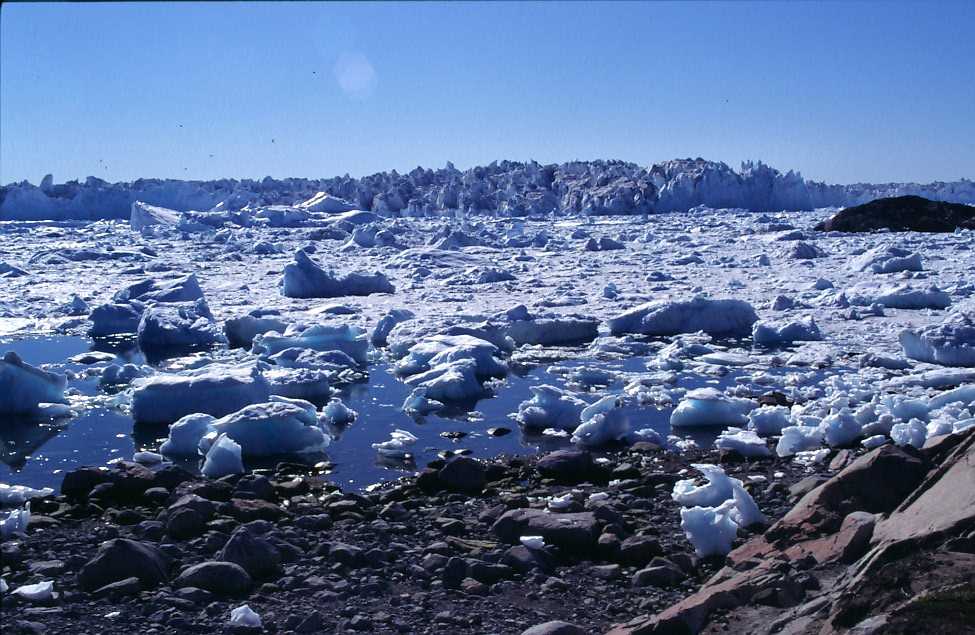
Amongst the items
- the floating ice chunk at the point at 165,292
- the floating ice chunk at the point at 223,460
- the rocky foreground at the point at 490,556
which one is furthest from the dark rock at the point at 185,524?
the floating ice chunk at the point at 165,292

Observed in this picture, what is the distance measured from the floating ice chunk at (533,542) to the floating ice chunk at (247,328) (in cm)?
648

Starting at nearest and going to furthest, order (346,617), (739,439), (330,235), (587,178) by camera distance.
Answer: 1. (346,617)
2. (739,439)
3. (330,235)
4. (587,178)

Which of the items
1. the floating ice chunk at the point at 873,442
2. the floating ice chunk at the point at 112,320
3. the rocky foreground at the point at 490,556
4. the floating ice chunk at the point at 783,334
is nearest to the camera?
the rocky foreground at the point at 490,556

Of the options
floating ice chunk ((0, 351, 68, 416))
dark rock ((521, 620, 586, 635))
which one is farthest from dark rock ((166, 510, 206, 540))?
floating ice chunk ((0, 351, 68, 416))

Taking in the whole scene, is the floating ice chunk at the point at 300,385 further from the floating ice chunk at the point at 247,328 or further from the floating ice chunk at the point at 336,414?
the floating ice chunk at the point at 247,328

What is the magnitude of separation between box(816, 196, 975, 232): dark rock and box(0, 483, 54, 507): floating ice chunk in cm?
2245

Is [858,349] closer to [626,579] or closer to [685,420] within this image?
[685,420]

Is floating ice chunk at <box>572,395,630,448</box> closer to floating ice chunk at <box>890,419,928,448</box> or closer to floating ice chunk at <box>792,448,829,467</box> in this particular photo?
floating ice chunk at <box>792,448,829,467</box>

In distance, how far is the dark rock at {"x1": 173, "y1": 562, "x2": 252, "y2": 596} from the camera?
3617mm

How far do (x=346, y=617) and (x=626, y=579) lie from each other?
1.14 m

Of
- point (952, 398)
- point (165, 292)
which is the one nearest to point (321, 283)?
point (165, 292)

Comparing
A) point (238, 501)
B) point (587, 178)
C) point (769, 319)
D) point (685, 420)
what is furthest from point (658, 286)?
point (587, 178)

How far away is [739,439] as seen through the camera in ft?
19.0

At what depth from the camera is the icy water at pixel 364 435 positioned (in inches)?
225
